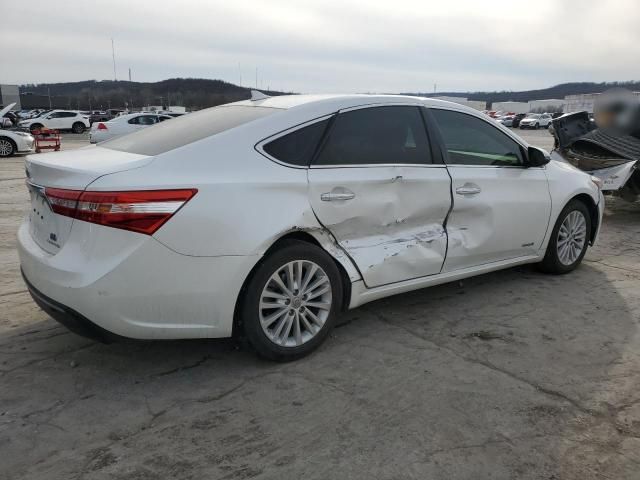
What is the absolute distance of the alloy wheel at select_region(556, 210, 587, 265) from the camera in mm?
5152

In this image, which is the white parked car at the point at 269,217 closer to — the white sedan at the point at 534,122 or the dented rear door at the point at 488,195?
the dented rear door at the point at 488,195

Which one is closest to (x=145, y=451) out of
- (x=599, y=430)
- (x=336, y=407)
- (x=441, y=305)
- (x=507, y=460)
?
(x=336, y=407)

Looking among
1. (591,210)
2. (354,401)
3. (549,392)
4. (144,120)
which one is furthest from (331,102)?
(144,120)

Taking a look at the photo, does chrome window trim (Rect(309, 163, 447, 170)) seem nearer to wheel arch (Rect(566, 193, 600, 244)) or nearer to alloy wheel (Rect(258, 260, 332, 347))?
alloy wheel (Rect(258, 260, 332, 347))

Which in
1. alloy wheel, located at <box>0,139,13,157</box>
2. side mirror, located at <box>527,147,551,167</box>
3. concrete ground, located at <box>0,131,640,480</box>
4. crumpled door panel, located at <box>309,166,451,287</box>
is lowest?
alloy wheel, located at <box>0,139,13,157</box>

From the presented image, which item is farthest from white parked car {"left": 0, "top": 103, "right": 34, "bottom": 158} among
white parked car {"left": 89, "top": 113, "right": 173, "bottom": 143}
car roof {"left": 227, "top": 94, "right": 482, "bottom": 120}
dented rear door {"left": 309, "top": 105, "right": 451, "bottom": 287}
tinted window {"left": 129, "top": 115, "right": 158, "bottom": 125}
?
dented rear door {"left": 309, "top": 105, "right": 451, "bottom": 287}

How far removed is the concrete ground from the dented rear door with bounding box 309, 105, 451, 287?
55 centimetres

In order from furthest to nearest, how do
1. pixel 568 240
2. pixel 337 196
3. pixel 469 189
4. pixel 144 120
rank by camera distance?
pixel 144 120
pixel 568 240
pixel 469 189
pixel 337 196

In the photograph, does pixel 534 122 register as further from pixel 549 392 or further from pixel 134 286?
pixel 134 286

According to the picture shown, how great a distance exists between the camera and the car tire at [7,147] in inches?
720

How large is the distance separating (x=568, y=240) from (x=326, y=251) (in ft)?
9.42

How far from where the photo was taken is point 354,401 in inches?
119

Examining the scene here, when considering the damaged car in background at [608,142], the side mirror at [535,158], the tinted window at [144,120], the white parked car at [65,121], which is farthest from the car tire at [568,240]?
the white parked car at [65,121]

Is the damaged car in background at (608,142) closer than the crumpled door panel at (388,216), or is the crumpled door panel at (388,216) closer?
the crumpled door panel at (388,216)
